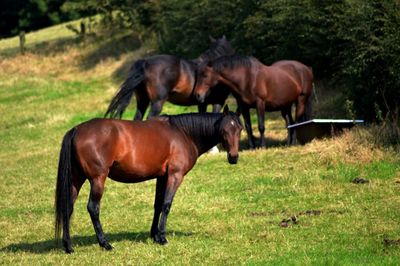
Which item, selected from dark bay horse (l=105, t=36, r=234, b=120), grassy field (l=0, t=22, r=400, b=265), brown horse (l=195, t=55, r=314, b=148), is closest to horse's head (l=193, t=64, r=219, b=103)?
brown horse (l=195, t=55, r=314, b=148)

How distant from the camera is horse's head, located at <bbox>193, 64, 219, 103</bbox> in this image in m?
17.6

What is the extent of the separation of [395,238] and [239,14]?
63.3 feet

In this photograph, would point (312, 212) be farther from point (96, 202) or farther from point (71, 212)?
point (71, 212)

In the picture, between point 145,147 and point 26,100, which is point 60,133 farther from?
point 145,147

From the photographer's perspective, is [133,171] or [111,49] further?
[111,49]

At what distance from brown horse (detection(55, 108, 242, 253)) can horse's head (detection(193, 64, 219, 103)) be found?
23.3 feet

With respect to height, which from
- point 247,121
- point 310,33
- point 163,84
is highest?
point 310,33

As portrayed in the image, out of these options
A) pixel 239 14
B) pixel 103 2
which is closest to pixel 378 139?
pixel 239 14

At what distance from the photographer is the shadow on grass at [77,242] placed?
33.8 ft

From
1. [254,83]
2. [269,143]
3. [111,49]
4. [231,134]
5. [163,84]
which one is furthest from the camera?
[111,49]

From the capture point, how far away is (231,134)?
10.3 metres

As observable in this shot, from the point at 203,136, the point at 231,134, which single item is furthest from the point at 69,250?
the point at 231,134

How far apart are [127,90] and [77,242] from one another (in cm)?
710

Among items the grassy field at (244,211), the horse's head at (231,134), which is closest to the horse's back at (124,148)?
the horse's head at (231,134)
